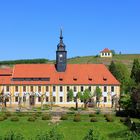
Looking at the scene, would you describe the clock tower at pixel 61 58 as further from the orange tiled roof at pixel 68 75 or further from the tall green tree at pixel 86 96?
the tall green tree at pixel 86 96

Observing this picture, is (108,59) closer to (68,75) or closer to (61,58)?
(61,58)

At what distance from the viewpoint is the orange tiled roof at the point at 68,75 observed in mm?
92062

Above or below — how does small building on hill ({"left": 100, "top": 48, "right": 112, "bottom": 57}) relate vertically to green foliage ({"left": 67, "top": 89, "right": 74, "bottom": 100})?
above

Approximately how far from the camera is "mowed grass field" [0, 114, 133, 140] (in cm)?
5764

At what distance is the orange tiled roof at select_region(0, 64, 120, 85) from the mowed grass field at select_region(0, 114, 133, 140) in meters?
23.7

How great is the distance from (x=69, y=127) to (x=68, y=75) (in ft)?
105

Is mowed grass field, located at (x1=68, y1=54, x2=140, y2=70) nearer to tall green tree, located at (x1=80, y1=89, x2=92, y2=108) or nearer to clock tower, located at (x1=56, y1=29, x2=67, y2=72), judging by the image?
clock tower, located at (x1=56, y1=29, x2=67, y2=72)

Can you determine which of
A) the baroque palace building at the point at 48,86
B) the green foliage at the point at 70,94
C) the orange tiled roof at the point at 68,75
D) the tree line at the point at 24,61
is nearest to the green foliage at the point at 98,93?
the baroque palace building at the point at 48,86

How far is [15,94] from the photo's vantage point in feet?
302

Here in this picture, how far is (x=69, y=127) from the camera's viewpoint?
62.3m

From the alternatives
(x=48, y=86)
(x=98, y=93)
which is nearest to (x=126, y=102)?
(x=98, y=93)

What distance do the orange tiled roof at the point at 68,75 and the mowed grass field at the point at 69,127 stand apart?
23.7 m

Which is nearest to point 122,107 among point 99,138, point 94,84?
point 94,84

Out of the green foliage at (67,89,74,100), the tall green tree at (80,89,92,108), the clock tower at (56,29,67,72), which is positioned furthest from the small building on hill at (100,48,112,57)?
the tall green tree at (80,89,92,108)
